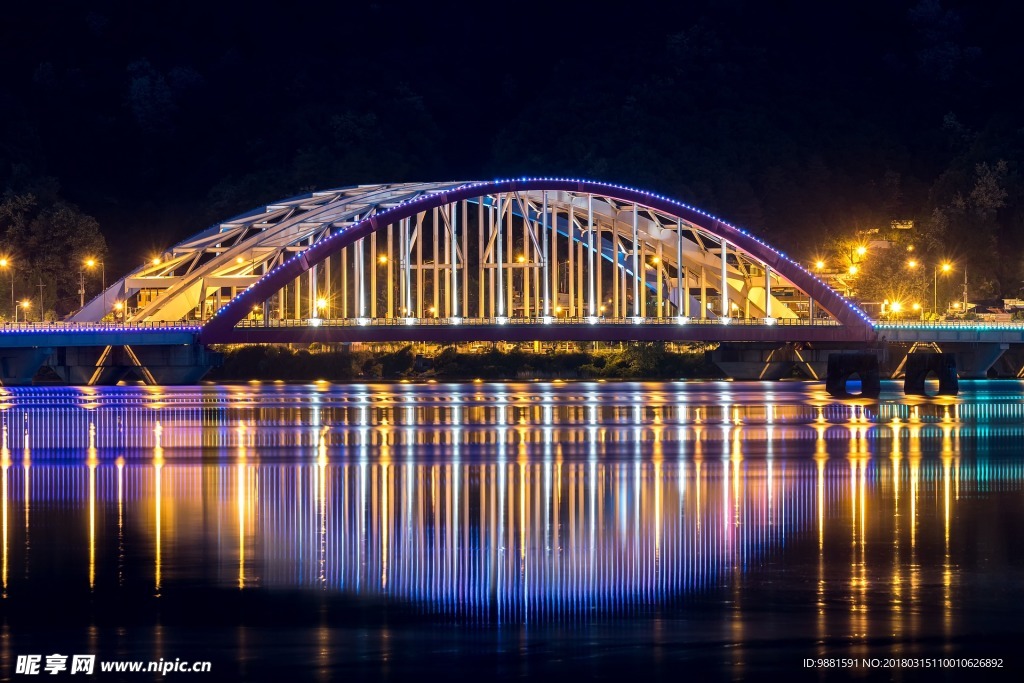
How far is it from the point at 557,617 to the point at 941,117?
130m

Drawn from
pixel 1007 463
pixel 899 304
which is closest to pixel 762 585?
pixel 1007 463

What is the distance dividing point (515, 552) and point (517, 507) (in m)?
5.22

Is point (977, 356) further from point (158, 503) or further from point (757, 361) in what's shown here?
point (158, 503)

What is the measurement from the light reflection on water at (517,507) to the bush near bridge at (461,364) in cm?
4618

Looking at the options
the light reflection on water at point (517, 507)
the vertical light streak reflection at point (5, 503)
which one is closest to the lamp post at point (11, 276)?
the light reflection on water at point (517, 507)

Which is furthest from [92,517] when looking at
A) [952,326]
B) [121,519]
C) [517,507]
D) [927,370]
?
[952,326]

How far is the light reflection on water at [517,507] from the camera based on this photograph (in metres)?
24.8

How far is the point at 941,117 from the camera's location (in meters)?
147

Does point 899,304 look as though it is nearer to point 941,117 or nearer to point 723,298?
point 723,298

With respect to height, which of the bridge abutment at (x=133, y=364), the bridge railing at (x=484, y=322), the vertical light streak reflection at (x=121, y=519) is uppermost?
the bridge railing at (x=484, y=322)

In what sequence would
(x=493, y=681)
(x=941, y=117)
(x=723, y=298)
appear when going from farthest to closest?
(x=941, y=117) < (x=723, y=298) < (x=493, y=681)

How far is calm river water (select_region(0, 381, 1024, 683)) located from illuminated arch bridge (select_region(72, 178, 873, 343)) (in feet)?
138

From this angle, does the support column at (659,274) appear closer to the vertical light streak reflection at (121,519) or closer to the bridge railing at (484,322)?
the bridge railing at (484,322)

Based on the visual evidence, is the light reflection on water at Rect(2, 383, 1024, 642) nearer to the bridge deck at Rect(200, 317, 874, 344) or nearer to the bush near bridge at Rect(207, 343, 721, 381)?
the bridge deck at Rect(200, 317, 874, 344)
